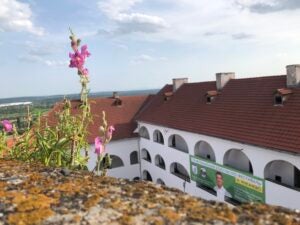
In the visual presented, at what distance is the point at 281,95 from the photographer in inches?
603

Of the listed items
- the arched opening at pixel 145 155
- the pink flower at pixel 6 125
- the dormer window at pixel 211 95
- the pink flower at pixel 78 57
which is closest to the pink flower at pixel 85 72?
the pink flower at pixel 78 57

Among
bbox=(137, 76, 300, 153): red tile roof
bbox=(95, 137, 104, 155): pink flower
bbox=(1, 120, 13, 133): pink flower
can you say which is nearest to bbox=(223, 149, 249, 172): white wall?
bbox=(137, 76, 300, 153): red tile roof

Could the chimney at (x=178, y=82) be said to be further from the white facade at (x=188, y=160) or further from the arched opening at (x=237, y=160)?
the arched opening at (x=237, y=160)

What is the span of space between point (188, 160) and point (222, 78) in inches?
225

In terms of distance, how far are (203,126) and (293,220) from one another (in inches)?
662

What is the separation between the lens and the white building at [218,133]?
13.7 metres

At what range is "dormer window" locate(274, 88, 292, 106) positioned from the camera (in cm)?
1527

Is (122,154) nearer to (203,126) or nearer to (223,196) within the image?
(203,126)

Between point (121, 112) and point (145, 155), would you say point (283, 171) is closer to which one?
point (145, 155)

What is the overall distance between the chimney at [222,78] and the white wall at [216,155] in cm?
→ 395

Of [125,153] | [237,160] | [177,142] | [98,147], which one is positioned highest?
[98,147]

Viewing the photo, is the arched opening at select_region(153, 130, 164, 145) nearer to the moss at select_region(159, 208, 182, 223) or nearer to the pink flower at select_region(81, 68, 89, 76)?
the pink flower at select_region(81, 68, 89, 76)

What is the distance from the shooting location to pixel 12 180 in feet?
7.53

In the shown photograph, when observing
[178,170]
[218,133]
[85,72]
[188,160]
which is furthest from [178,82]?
[85,72]
